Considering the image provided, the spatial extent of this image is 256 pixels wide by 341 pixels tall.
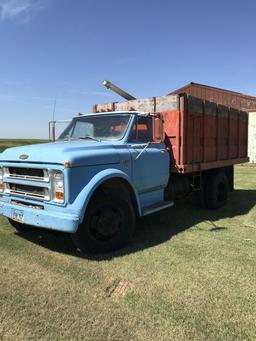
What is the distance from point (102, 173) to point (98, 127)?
1672 mm

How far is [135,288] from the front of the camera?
15.0 feet

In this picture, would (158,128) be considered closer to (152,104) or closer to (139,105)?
(152,104)

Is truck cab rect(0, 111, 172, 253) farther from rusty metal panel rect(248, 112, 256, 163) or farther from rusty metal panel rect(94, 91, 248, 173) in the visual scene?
rusty metal panel rect(248, 112, 256, 163)

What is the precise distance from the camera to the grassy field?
3.68 m

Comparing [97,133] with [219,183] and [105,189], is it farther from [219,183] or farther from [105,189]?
[219,183]

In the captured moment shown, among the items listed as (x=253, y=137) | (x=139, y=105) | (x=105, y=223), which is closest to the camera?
(x=105, y=223)

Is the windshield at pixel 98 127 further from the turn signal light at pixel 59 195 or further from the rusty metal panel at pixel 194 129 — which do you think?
the turn signal light at pixel 59 195

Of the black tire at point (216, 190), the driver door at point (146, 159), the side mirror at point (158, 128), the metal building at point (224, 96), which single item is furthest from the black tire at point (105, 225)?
the metal building at point (224, 96)

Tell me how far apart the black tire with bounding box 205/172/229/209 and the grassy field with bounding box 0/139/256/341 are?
2196 millimetres

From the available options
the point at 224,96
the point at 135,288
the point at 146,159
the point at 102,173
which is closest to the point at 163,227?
the point at 146,159

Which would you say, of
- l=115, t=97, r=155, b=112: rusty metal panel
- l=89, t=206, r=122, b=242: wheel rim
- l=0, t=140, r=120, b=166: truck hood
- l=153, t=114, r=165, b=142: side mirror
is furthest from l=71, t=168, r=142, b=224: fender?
l=115, t=97, r=155, b=112: rusty metal panel

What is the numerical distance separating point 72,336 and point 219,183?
6850 mm

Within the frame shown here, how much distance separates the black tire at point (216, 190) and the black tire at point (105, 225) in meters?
3.56

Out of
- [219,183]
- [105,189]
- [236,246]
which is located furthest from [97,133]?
[219,183]
